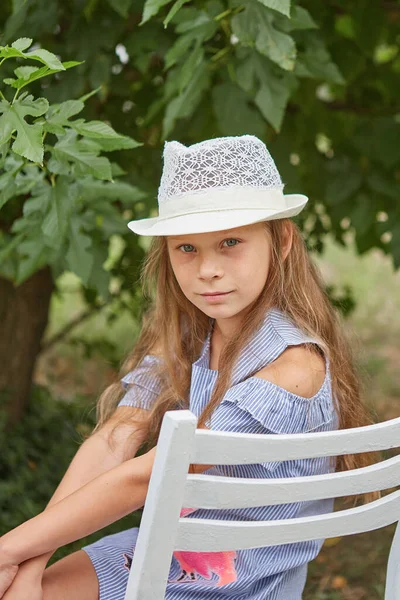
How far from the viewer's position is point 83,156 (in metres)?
1.97

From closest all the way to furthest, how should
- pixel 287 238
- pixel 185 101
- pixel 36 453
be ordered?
pixel 287 238 < pixel 185 101 < pixel 36 453

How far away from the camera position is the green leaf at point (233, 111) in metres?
2.56

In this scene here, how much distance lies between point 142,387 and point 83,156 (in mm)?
526

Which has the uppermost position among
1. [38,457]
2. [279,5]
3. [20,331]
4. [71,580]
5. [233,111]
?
[279,5]

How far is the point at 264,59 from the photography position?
2391 millimetres

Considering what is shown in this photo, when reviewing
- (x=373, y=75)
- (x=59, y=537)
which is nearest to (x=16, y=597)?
(x=59, y=537)

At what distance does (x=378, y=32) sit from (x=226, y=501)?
7.28 ft

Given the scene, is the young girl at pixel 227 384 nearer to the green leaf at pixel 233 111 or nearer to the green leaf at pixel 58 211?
the green leaf at pixel 58 211

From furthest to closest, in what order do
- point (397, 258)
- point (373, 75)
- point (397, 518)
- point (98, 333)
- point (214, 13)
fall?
point (98, 333), point (373, 75), point (397, 258), point (214, 13), point (397, 518)

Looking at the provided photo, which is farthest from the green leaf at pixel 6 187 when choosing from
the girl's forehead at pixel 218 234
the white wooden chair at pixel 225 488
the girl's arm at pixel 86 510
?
the white wooden chair at pixel 225 488

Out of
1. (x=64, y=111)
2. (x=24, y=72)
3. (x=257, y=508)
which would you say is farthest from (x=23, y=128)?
(x=257, y=508)

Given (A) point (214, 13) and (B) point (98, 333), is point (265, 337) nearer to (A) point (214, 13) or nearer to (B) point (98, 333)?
(A) point (214, 13)

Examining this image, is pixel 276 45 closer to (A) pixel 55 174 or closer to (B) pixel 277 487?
(A) pixel 55 174

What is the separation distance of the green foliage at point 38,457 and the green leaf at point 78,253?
91 cm
